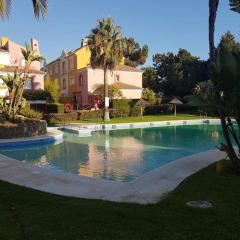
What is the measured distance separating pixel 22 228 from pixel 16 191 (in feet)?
10.7

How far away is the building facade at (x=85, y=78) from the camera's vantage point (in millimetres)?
51250

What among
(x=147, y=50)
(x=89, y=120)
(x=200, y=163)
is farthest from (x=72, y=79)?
(x=200, y=163)

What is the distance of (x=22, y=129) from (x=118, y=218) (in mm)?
18425

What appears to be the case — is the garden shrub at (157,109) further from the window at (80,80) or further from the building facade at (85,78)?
the window at (80,80)

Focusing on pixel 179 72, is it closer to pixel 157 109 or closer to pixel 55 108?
pixel 157 109

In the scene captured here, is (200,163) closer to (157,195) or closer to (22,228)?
(157,195)

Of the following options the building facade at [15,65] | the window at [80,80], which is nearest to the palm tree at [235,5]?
the building facade at [15,65]

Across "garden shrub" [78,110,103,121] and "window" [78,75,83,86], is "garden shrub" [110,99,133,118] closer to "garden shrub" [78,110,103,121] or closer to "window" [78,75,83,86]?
"garden shrub" [78,110,103,121]

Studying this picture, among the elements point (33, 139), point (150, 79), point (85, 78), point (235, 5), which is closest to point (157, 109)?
point (85, 78)

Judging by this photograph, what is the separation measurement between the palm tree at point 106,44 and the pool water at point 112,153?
11629 mm

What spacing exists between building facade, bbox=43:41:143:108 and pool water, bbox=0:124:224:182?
926 inches

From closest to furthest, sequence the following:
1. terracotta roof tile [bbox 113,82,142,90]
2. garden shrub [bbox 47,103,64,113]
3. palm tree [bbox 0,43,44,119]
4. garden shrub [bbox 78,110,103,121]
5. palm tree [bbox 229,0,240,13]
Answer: palm tree [bbox 229,0,240,13], palm tree [bbox 0,43,44,119], garden shrub [bbox 47,103,64,113], garden shrub [bbox 78,110,103,121], terracotta roof tile [bbox 113,82,142,90]

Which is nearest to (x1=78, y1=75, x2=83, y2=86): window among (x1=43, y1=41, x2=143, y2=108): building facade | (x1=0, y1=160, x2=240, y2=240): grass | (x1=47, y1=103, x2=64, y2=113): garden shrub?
(x1=43, y1=41, x2=143, y2=108): building facade

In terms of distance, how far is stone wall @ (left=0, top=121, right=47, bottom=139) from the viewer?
2386cm
